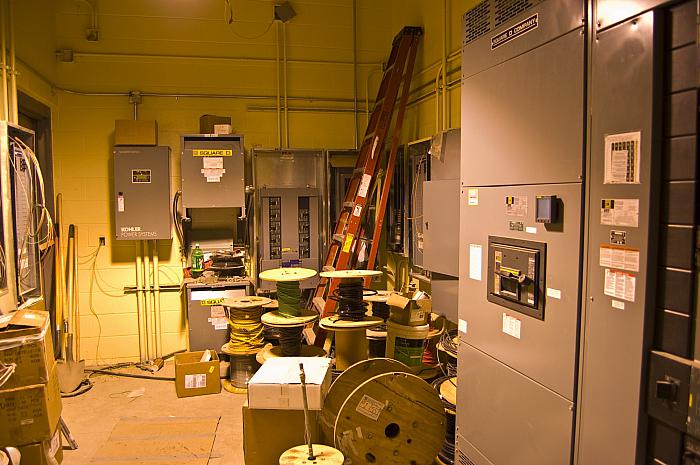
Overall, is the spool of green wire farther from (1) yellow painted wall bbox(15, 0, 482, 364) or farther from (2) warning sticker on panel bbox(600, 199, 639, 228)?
(2) warning sticker on panel bbox(600, 199, 639, 228)

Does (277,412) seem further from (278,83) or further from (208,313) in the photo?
(278,83)

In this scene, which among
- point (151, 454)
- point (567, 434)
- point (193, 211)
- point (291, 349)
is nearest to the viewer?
point (567, 434)

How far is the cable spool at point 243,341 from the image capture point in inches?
172

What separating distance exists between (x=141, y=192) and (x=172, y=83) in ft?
4.03

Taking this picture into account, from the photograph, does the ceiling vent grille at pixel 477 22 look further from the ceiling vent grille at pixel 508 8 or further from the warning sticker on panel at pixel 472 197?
the warning sticker on panel at pixel 472 197

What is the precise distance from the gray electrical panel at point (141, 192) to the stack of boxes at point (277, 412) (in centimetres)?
260

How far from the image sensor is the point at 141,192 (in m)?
4.77

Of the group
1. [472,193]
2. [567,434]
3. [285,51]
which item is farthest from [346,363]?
[285,51]

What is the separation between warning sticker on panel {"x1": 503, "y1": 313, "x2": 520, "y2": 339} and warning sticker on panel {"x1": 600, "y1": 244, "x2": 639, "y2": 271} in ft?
1.68

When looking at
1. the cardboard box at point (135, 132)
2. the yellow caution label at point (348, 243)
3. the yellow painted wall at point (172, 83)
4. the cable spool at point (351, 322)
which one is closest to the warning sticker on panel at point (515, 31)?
the cable spool at point (351, 322)

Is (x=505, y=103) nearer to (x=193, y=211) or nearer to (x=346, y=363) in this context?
(x=346, y=363)

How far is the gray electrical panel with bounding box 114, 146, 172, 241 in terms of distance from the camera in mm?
4723

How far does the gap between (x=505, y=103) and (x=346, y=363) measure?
7.15 ft

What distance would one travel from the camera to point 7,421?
2.64 metres
